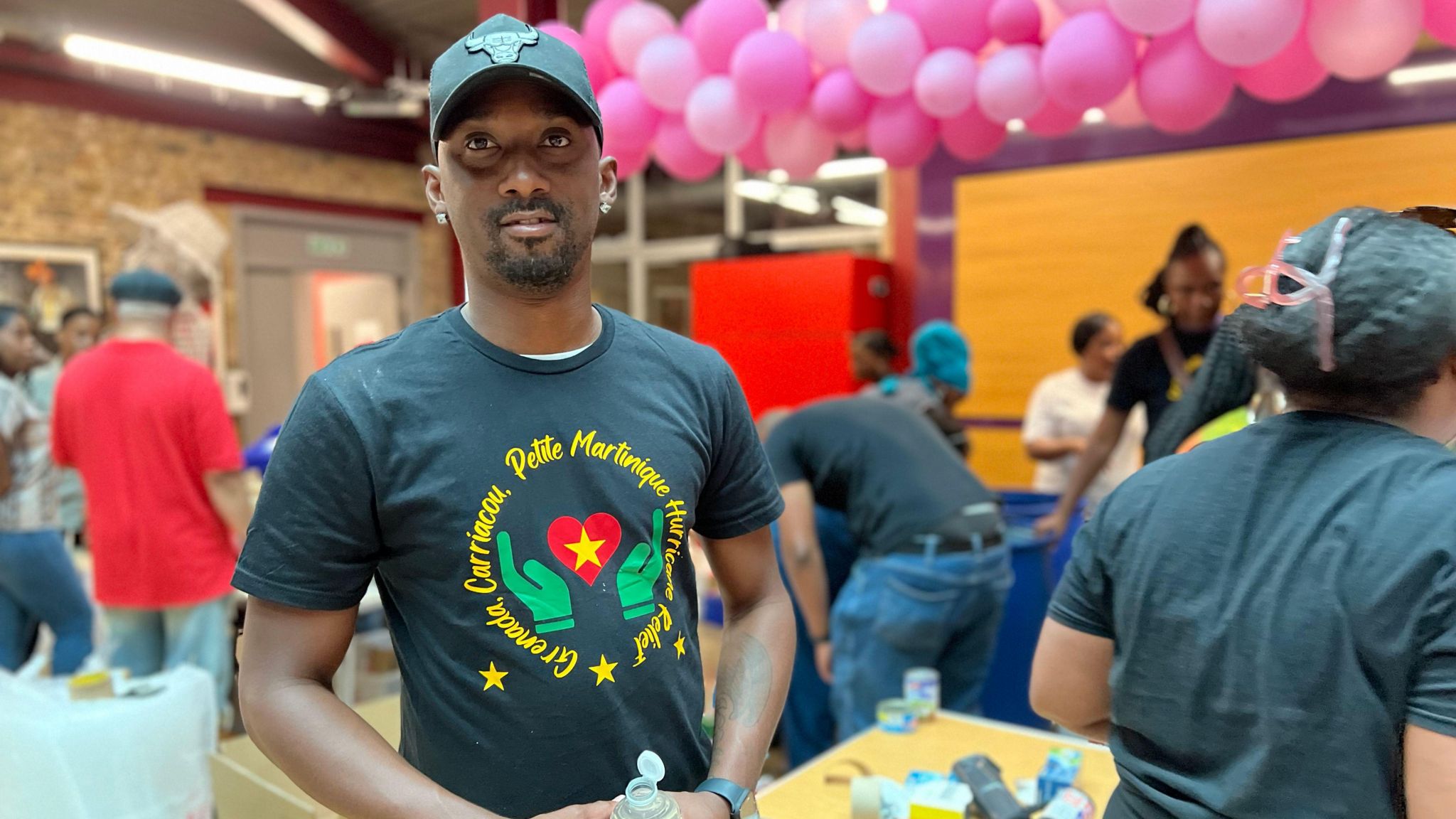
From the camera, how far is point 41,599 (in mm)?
2949

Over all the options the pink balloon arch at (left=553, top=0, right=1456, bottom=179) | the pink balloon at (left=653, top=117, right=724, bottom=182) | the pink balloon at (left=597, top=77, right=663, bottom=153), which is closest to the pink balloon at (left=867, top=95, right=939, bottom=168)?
the pink balloon arch at (left=553, top=0, right=1456, bottom=179)

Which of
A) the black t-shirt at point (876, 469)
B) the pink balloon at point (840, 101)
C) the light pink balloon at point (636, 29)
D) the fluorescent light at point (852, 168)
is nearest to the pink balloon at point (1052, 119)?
the pink balloon at point (840, 101)

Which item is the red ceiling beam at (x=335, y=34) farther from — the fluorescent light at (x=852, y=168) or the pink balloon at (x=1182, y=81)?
the pink balloon at (x=1182, y=81)

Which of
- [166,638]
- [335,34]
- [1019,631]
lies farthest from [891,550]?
[335,34]

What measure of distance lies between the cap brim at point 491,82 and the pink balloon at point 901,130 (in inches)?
95.5

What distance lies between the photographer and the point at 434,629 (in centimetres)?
96

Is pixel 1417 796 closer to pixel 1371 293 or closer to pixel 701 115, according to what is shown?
pixel 1371 293

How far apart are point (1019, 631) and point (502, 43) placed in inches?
101

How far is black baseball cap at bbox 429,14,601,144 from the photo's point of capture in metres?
0.94

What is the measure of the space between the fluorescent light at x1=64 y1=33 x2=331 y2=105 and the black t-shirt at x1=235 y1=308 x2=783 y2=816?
5301 mm

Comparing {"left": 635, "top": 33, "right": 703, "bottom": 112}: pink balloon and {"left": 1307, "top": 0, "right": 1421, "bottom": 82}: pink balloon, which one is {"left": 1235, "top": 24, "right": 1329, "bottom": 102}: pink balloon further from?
{"left": 635, "top": 33, "right": 703, "bottom": 112}: pink balloon

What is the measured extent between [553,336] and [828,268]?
4313mm

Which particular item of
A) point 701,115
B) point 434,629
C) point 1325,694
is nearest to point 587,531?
point 434,629

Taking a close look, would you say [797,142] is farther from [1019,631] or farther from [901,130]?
[1019,631]
